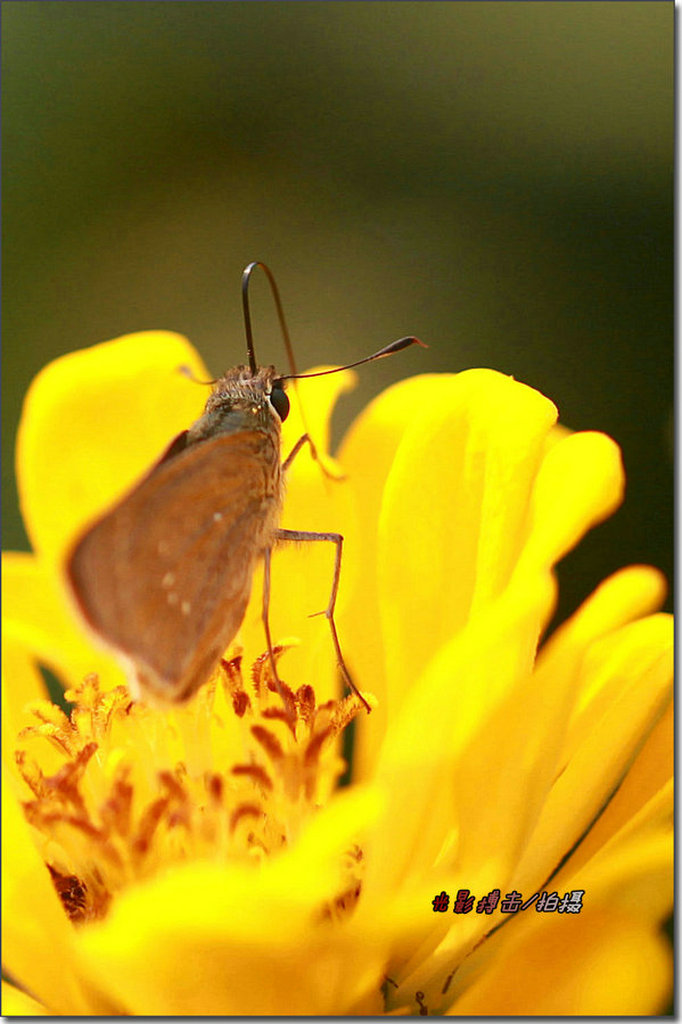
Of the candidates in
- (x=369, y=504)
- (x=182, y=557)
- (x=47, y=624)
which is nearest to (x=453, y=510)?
(x=369, y=504)

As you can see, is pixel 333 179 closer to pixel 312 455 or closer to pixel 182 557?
pixel 312 455

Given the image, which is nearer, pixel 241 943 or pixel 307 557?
pixel 241 943

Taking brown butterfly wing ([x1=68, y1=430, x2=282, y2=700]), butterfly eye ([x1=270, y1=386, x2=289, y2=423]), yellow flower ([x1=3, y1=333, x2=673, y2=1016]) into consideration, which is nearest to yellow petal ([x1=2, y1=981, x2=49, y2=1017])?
yellow flower ([x1=3, y1=333, x2=673, y2=1016])

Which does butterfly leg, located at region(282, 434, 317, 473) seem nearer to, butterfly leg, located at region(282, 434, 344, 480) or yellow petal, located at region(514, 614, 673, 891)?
butterfly leg, located at region(282, 434, 344, 480)

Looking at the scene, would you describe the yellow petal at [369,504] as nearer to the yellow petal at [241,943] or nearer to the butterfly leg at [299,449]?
the butterfly leg at [299,449]

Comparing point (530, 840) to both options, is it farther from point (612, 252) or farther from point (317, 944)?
point (612, 252)
